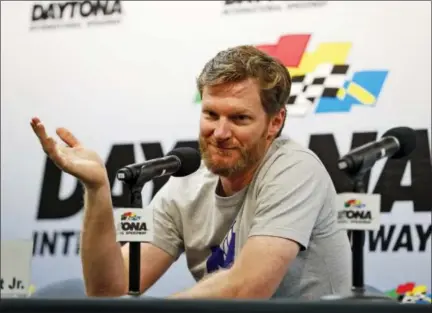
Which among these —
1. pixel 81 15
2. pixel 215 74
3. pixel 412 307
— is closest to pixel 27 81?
pixel 81 15

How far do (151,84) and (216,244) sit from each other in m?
1.45

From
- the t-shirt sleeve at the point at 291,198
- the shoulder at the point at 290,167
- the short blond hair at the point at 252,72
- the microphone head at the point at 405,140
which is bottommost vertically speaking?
the t-shirt sleeve at the point at 291,198

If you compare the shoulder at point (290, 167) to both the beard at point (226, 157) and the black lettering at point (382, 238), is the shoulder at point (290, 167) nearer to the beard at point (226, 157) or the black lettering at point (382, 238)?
the beard at point (226, 157)

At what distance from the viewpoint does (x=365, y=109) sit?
336 cm

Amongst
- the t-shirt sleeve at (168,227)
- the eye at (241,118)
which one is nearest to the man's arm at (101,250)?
the t-shirt sleeve at (168,227)

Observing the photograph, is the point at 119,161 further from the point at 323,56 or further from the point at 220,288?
the point at 220,288

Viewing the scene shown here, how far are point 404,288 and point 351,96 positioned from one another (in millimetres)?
767

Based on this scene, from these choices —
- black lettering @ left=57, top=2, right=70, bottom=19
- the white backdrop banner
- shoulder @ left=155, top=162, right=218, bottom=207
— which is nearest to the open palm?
shoulder @ left=155, top=162, right=218, bottom=207

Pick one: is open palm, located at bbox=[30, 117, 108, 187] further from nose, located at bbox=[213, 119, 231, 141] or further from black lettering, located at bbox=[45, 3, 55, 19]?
black lettering, located at bbox=[45, 3, 55, 19]

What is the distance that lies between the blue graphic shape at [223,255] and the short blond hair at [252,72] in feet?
1.17

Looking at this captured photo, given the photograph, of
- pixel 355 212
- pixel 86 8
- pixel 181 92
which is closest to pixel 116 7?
pixel 86 8

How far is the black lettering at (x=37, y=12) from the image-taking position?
3865 mm

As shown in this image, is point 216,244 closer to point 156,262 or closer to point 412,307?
point 156,262

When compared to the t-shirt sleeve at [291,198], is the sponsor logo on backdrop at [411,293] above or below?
below
